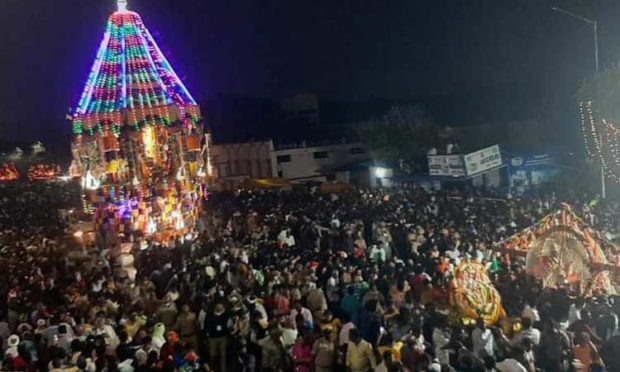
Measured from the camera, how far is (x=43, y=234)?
24.5m

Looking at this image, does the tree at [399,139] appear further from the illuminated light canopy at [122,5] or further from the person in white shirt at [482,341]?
the person in white shirt at [482,341]

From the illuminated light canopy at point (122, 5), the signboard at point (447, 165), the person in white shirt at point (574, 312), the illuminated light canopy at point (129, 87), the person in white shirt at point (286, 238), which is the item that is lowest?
the person in white shirt at point (574, 312)

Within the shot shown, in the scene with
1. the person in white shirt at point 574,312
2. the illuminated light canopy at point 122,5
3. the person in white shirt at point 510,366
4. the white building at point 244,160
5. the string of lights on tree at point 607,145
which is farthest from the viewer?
the white building at point 244,160

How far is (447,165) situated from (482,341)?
19945 millimetres

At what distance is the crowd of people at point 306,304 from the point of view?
8.34m

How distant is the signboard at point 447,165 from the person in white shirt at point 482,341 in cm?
1875

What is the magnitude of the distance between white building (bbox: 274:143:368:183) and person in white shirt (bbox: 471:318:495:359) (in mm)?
39189

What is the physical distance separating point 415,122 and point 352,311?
3801cm

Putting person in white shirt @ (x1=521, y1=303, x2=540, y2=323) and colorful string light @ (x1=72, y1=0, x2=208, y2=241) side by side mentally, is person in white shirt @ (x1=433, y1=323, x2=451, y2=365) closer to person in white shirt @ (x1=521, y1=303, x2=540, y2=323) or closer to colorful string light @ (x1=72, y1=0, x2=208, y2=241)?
person in white shirt @ (x1=521, y1=303, x2=540, y2=323)

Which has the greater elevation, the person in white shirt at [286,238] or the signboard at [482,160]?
the signboard at [482,160]

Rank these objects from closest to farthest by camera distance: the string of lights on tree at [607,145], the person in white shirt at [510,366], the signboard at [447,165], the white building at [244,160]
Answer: the person in white shirt at [510,366]
the string of lights on tree at [607,145]
the signboard at [447,165]
the white building at [244,160]

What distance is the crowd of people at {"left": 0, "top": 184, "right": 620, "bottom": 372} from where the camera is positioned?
8.34 metres

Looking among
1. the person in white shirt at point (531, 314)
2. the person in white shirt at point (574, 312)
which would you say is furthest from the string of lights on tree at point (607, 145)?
the person in white shirt at point (531, 314)

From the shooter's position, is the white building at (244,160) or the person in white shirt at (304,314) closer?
the person in white shirt at (304,314)
